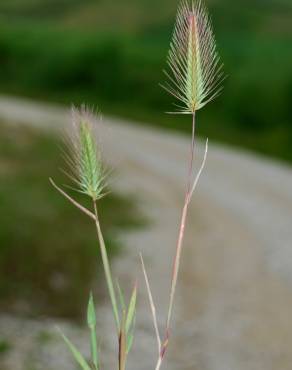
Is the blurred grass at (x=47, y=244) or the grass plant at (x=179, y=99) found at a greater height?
the grass plant at (x=179, y=99)

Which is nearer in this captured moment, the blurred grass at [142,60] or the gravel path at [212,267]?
the gravel path at [212,267]

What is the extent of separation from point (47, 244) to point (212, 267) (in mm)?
1337

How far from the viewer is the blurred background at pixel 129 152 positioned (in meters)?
7.45

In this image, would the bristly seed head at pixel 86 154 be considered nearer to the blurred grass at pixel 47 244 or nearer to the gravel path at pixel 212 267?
the gravel path at pixel 212 267

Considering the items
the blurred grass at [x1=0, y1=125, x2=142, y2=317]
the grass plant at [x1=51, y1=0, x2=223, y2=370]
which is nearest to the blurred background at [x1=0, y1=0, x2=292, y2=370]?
the blurred grass at [x1=0, y1=125, x2=142, y2=317]

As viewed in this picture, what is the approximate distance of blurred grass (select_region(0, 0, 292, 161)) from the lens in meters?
19.4

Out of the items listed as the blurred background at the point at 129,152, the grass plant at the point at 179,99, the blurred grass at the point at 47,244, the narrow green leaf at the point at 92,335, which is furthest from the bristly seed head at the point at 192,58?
the blurred grass at the point at 47,244

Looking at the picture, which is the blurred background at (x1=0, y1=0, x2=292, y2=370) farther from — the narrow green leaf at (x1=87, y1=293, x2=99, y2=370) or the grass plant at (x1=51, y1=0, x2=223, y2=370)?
the grass plant at (x1=51, y1=0, x2=223, y2=370)

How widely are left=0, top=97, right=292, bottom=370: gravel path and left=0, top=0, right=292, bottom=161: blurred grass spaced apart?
10.2 ft

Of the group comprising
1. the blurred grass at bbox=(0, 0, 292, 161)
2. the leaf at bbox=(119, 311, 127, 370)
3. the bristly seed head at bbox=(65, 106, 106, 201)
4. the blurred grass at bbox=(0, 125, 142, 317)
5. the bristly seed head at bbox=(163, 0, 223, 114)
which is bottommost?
the blurred grass at bbox=(0, 0, 292, 161)

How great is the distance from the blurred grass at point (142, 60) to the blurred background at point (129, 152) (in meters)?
0.04

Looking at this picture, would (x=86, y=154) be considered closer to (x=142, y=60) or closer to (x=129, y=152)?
(x=129, y=152)

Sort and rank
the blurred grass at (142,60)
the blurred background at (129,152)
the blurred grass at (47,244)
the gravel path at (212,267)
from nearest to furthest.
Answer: the gravel path at (212,267)
the blurred background at (129,152)
the blurred grass at (47,244)
the blurred grass at (142,60)

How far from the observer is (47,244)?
8.73m
